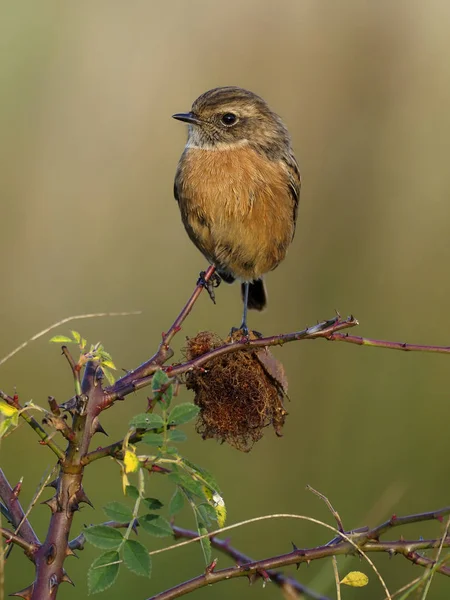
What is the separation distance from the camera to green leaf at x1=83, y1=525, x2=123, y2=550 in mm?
2139

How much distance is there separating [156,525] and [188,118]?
355 centimetres

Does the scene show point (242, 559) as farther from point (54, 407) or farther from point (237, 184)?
point (237, 184)

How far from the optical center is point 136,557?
2131 mm

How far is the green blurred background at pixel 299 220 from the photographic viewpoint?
6211 millimetres

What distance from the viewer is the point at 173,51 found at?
22.6 ft

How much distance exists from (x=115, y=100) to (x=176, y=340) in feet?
6.48

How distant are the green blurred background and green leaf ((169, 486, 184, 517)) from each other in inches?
150

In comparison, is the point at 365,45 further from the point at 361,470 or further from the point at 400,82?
the point at 361,470

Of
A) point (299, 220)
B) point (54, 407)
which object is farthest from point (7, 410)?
point (299, 220)

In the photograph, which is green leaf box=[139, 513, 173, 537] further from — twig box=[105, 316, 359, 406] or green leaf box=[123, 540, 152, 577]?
twig box=[105, 316, 359, 406]

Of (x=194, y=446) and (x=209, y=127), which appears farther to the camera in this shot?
(x=194, y=446)

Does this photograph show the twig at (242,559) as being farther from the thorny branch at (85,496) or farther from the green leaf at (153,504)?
the green leaf at (153,504)

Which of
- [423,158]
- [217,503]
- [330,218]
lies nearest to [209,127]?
[330,218]

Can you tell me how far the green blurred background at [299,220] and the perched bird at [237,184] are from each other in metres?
1.34
